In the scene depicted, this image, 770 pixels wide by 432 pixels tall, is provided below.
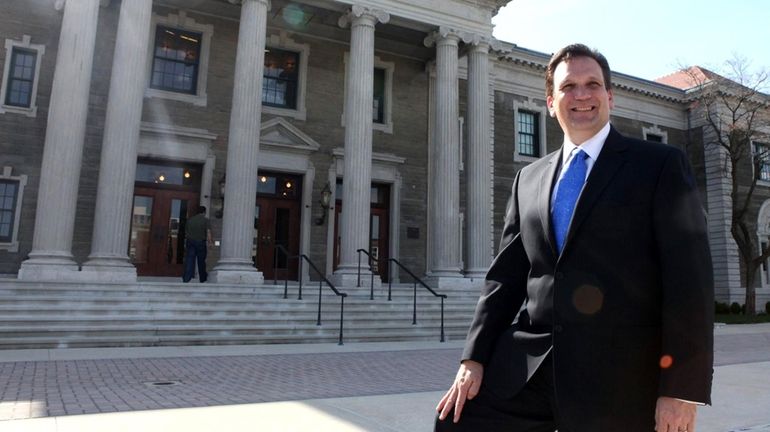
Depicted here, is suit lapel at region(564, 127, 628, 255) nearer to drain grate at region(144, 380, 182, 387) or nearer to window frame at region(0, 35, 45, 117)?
drain grate at region(144, 380, 182, 387)

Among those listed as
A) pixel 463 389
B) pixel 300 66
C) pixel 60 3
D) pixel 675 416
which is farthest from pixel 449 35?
pixel 675 416

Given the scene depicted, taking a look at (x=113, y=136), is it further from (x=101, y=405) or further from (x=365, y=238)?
(x=101, y=405)

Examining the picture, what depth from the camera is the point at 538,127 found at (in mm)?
24469

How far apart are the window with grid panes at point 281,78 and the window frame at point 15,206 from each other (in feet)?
25.5

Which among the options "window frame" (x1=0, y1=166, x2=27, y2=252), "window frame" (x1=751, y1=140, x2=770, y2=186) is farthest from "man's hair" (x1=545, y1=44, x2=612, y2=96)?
"window frame" (x1=751, y1=140, x2=770, y2=186)

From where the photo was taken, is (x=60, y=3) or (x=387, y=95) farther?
(x=387, y=95)

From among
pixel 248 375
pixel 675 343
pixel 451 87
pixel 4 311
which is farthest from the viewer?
pixel 451 87

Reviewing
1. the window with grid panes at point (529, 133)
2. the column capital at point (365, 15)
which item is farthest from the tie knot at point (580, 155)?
the window with grid panes at point (529, 133)

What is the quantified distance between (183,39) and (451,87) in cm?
893

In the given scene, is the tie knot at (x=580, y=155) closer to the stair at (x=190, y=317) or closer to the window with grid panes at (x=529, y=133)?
the stair at (x=190, y=317)

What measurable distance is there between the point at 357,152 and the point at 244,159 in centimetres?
331

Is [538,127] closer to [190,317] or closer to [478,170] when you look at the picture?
[478,170]

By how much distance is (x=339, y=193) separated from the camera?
20.0 metres

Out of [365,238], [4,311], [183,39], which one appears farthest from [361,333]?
[183,39]
